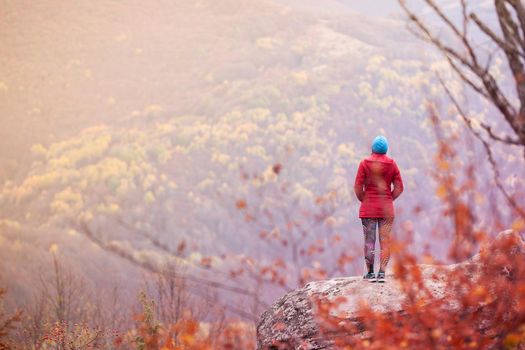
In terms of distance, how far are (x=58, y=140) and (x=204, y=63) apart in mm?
27002

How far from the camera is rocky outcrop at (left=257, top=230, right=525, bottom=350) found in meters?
7.78

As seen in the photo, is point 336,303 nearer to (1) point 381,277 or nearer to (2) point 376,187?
(1) point 381,277

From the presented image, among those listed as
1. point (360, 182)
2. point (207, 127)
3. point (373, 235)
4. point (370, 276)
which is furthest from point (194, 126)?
point (360, 182)

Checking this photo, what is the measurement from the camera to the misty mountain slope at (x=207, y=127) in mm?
79562

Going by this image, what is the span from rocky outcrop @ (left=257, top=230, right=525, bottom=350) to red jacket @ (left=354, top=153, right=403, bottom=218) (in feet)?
3.04

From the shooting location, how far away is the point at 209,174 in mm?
89750

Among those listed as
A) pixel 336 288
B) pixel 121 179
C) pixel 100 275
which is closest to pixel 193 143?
pixel 121 179

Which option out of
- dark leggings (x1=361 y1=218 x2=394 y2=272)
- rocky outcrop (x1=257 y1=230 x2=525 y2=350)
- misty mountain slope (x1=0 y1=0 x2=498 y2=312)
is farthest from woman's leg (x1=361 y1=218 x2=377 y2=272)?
misty mountain slope (x1=0 y1=0 x2=498 y2=312)

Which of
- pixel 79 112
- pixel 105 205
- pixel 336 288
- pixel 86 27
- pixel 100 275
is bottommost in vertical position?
pixel 336 288

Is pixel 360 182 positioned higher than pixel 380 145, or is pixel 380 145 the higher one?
pixel 380 145

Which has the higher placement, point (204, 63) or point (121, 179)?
point (204, 63)

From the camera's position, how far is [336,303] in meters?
7.90

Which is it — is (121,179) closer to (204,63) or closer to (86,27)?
(204,63)

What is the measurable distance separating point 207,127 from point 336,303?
87189 mm
